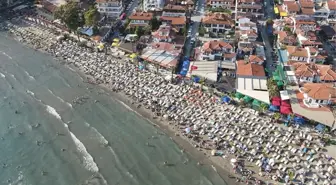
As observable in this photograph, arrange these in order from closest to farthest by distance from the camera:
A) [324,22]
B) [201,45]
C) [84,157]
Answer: [84,157] < [201,45] < [324,22]

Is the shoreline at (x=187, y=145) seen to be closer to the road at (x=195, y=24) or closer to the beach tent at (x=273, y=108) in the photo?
the beach tent at (x=273, y=108)

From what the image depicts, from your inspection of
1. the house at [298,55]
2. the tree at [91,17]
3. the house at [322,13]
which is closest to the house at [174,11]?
the tree at [91,17]

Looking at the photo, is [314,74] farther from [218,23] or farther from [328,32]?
[218,23]

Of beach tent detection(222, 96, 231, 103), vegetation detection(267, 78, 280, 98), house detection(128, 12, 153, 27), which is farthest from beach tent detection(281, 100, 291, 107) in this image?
house detection(128, 12, 153, 27)

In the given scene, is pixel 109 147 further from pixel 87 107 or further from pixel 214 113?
pixel 214 113

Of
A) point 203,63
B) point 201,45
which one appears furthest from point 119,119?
point 201,45

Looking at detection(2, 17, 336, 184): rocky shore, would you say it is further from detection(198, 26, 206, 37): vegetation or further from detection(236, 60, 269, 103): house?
detection(198, 26, 206, 37): vegetation
